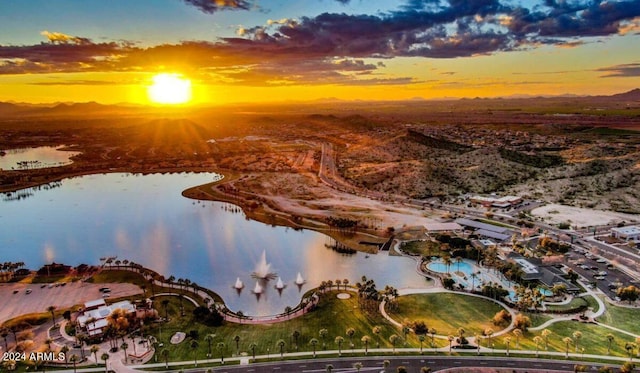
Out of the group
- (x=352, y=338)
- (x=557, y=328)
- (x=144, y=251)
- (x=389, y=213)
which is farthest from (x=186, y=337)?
(x=389, y=213)

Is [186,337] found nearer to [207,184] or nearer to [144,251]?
[144,251]

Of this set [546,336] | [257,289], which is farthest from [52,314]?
[546,336]

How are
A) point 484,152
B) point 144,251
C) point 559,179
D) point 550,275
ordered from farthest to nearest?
point 484,152 < point 559,179 < point 144,251 < point 550,275

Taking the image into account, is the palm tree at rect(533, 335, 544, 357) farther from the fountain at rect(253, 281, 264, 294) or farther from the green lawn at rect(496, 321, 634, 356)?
the fountain at rect(253, 281, 264, 294)

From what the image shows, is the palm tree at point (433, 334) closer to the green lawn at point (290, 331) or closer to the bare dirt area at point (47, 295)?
the green lawn at point (290, 331)

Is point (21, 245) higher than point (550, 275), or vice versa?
point (550, 275)

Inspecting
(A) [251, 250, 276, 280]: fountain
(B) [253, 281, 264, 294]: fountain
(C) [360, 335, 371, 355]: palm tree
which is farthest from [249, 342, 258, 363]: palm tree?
(A) [251, 250, 276, 280]: fountain
